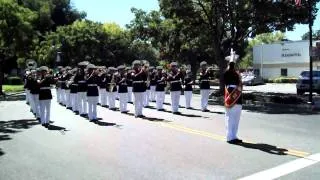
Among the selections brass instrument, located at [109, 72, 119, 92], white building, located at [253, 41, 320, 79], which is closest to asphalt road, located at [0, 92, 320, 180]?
brass instrument, located at [109, 72, 119, 92]

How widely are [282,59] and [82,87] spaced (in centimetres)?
5110

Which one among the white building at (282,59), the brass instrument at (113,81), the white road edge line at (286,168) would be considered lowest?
the white road edge line at (286,168)

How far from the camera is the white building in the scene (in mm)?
64750

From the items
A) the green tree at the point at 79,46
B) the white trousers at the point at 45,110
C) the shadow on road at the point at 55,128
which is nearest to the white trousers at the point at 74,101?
the white trousers at the point at 45,110

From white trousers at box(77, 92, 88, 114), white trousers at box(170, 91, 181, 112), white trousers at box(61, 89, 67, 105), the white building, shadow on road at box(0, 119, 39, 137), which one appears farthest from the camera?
the white building

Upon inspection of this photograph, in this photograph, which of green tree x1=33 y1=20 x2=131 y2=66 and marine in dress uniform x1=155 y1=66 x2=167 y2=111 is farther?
green tree x1=33 y1=20 x2=131 y2=66

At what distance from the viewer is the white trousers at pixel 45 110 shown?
17.0 m

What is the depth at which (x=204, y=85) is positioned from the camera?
69.3ft

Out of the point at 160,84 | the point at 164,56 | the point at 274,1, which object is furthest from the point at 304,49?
the point at 160,84

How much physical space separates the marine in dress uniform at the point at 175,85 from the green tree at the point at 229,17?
7.34m

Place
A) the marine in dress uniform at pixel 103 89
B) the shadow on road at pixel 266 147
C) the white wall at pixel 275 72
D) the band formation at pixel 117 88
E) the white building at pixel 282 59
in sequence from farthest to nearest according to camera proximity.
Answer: the white wall at pixel 275 72, the white building at pixel 282 59, the marine in dress uniform at pixel 103 89, the band formation at pixel 117 88, the shadow on road at pixel 266 147

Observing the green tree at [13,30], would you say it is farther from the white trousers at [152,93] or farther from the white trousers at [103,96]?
the white trousers at [103,96]

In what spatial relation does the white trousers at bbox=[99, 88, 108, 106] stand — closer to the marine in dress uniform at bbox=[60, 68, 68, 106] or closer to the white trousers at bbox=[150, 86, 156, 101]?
the marine in dress uniform at bbox=[60, 68, 68, 106]

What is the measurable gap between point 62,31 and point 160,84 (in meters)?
46.6
